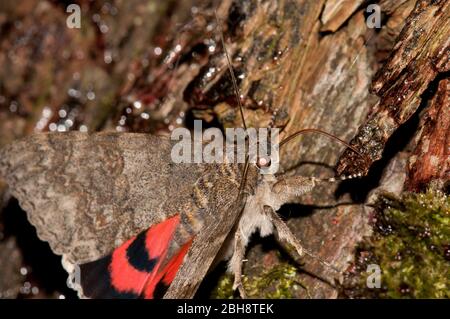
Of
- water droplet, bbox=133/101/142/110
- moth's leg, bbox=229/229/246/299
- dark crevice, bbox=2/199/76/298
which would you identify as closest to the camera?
moth's leg, bbox=229/229/246/299

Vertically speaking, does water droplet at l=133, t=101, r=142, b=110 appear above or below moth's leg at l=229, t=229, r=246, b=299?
above

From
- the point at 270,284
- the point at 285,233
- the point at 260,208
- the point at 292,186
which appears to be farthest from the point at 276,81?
the point at 270,284

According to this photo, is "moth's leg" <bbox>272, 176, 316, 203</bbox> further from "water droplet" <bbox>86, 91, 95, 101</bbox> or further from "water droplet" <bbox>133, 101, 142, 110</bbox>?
"water droplet" <bbox>86, 91, 95, 101</bbox>

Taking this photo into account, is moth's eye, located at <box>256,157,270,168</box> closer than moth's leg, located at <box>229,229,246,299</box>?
No

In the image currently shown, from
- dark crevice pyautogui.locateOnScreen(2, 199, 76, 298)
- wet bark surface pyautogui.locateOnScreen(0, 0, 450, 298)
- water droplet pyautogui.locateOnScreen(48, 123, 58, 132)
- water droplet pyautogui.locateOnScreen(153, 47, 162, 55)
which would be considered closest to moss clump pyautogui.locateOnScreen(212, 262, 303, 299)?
wet bark surface pyautogui.locateOnScreen(0, 0, 450, 298)
